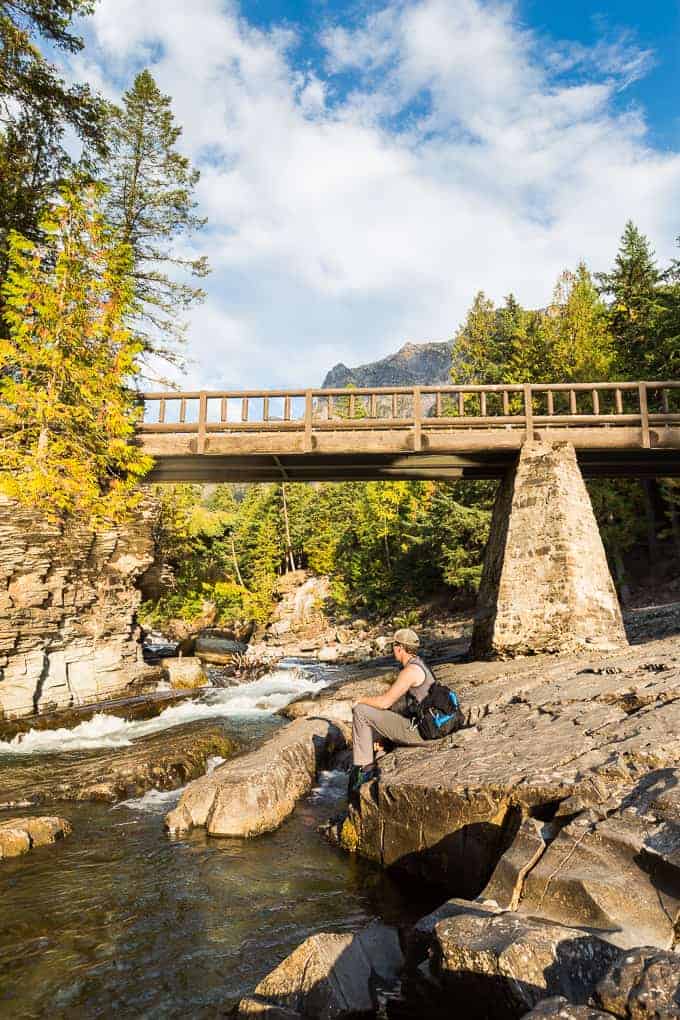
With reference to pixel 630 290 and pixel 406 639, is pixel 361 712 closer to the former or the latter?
pixel 406 639

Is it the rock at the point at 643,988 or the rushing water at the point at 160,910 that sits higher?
the rock at the point at 643,988

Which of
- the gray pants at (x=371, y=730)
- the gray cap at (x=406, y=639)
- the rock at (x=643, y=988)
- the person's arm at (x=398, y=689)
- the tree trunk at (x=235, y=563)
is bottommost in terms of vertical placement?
the rock at (x=643, y=988)

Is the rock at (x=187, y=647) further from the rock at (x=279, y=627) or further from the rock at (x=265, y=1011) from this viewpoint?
the rock at (x=265, y=1011)

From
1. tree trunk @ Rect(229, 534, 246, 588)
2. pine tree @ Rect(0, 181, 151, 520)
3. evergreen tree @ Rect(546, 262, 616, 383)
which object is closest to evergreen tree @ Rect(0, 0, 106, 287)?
pine tree @ Rect(0, 181, 151, 520)

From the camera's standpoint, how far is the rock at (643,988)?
7.70ft

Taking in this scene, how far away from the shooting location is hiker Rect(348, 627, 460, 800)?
684 centimetres

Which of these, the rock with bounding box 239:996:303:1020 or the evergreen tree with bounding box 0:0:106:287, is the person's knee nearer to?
the rock with bounding box 239:996:303:1020

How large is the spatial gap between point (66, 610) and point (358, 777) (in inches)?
454

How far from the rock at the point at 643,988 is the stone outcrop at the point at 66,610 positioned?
1427 centimetres

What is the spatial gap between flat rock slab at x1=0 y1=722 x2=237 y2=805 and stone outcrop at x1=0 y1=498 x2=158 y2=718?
405cm

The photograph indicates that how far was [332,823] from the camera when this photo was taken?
696cm

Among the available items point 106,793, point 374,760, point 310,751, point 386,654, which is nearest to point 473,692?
point 310,751

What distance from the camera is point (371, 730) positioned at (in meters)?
6.93

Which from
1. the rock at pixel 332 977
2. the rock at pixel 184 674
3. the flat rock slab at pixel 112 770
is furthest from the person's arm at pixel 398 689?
the rock at pixel 184 674
